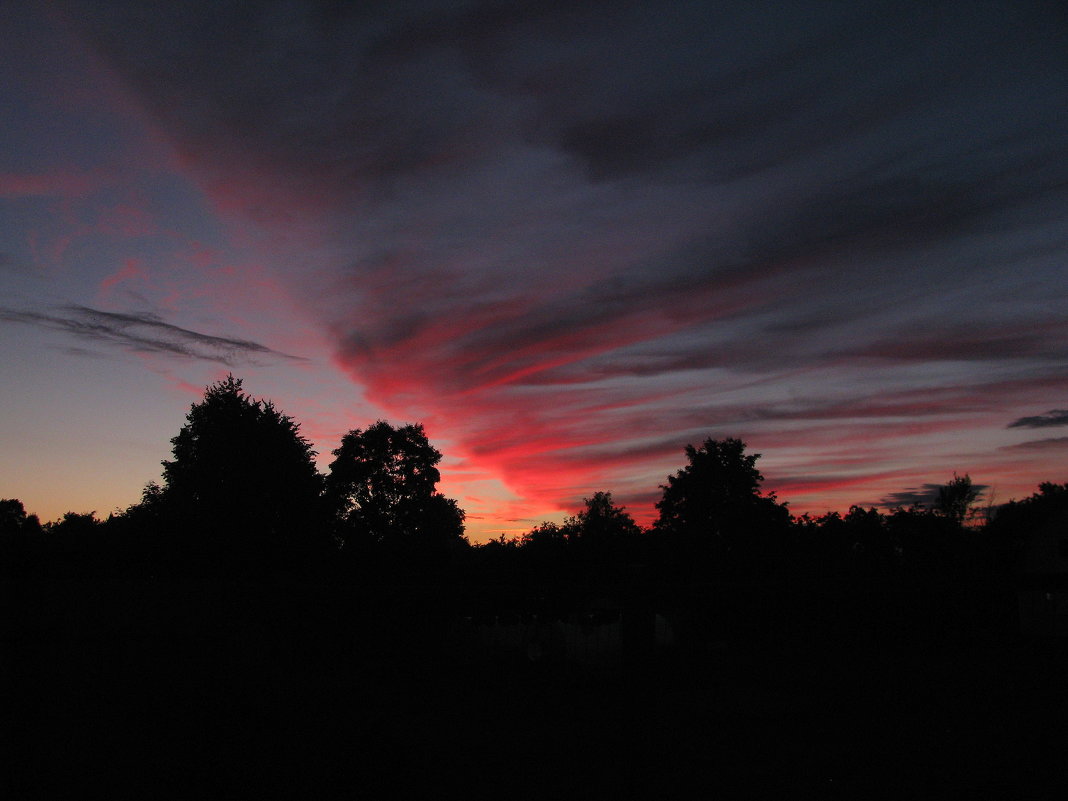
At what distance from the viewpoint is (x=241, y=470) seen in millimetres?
36031

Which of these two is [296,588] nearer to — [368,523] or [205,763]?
[205,763]

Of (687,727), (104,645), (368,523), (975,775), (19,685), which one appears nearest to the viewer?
(19,685)

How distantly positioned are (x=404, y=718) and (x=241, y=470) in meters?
29.4

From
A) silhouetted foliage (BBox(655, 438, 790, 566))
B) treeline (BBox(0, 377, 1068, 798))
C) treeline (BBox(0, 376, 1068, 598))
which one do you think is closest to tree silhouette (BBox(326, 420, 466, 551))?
treeline (BBox(0, 376, 1068, 598))

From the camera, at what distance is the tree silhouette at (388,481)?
166 ft

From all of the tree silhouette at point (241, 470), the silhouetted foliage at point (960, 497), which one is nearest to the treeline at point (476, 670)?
the tree silhouette at point (241, 470)

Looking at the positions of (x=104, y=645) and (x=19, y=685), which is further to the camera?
(x=104, y=645)

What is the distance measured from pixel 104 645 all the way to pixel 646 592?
327 cm

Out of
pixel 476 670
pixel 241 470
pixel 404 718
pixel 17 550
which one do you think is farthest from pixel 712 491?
pixel 17 550

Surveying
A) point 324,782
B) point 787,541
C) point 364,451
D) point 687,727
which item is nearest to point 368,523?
point 364,451

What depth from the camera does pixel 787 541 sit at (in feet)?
125

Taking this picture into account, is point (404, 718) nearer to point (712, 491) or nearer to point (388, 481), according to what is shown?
point (388, 481)

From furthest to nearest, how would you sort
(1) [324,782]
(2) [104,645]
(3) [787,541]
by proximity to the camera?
(3) [787,541] < (1) [324,782] < (2) [104,645]

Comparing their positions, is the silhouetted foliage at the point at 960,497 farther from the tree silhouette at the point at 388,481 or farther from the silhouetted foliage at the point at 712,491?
the tree silhouette at the point at 388,481
